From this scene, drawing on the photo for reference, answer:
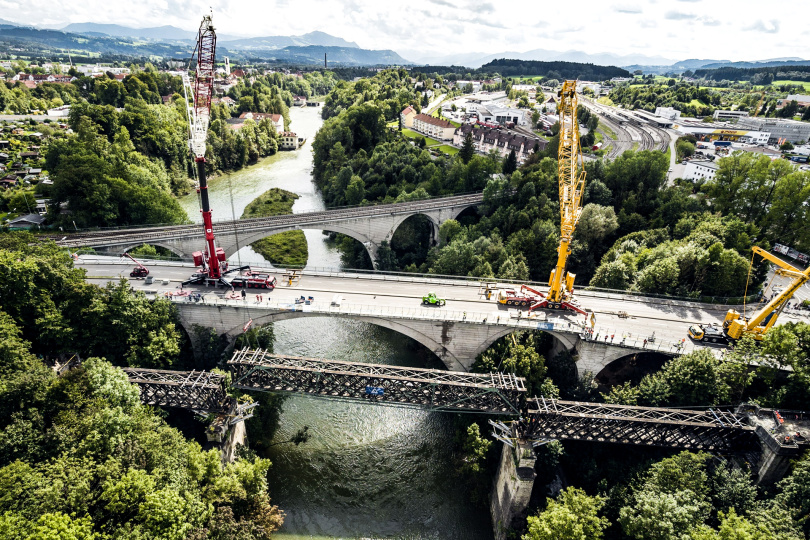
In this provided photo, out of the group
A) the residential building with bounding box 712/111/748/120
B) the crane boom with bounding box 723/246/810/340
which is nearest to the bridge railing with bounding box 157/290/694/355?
the crane boom with bounding box 723/246/810/340

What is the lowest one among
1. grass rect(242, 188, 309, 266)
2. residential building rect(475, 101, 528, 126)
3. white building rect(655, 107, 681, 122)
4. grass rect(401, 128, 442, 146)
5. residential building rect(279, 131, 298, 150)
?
grass rect(242, 188, 309, 266)

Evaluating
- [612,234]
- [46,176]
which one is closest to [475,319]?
[612,234]

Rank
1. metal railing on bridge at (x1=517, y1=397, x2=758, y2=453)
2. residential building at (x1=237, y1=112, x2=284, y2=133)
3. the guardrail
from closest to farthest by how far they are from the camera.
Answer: metal railing on bridge at (x1=517, y1=397, x2=758, y2=453) < the guardrail < residential building at (x1=237, y1=112, x2=284, y2=133)

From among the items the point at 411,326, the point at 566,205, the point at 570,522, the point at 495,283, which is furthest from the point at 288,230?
the point at 570,522

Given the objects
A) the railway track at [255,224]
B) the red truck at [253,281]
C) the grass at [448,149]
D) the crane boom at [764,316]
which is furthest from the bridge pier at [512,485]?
A: the grass at [448,149]

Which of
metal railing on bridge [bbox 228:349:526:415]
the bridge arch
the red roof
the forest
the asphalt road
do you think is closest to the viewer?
the forest

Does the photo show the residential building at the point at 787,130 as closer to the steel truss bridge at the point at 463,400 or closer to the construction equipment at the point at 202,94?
the steel truss bridge at the point at 463,400

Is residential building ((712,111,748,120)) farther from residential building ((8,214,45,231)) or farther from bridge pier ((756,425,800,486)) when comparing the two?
residential building ((8,214,45,231))
